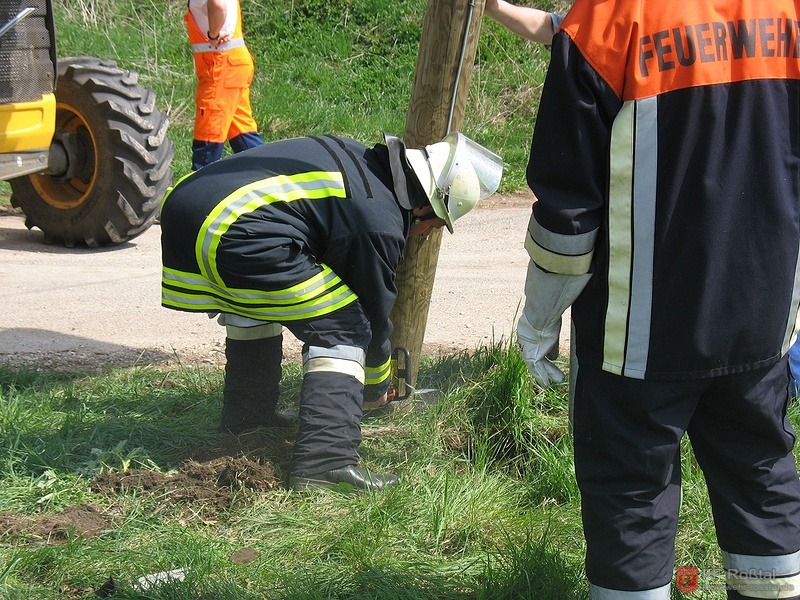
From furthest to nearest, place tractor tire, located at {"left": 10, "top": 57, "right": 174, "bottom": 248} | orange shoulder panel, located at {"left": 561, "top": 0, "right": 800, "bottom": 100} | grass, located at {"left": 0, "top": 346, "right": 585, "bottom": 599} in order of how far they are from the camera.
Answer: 1. tractor tire, located at {"left": 10, "top": 57, "right": 174, "bottom": 248}
2. grass, located at {"left": 0, "top": 346, "right": 585, "bottom": 599}
3. orange shoulder panel, located at {"left": 561, "top": 0, "right": 800, "bottom": 100}

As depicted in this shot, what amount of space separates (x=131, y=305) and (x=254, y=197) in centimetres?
277

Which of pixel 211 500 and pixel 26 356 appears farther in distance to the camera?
pixel 26 356

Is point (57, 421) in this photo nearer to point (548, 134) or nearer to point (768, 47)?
Result: point (548, 134)

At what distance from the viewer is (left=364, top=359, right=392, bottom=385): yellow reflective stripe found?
432cm

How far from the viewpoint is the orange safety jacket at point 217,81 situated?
307 inches

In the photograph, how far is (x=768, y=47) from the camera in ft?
7.76

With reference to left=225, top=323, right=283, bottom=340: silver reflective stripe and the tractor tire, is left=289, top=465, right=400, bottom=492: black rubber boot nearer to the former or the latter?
left=225, top=323, right=283, bottom=340: silver reflective stripe

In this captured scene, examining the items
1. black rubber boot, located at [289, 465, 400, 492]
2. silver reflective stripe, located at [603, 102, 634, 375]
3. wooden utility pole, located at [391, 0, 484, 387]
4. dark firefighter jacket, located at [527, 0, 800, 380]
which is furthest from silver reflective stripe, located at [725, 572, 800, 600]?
wooden utility pole, located at [391, 0, 484, 387]

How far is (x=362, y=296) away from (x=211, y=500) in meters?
1.02

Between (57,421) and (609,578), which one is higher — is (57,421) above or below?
below

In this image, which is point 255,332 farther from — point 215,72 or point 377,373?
point 215,72

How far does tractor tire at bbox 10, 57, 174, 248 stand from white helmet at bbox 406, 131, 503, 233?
12.2 feet

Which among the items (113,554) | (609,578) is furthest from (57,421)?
(609,578)

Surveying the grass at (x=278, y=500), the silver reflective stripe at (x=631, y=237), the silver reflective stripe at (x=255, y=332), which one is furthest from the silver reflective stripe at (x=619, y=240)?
the silver reflective stripe at (x=255, y=332)
